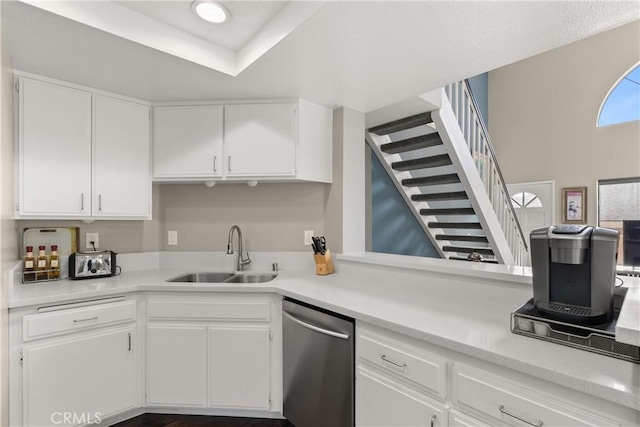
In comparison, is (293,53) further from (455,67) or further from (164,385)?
(164,385)

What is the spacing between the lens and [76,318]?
187 cm

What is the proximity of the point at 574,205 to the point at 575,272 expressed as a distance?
18.2 feet

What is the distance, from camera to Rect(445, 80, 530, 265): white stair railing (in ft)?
11.6

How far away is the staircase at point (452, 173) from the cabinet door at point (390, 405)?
2009 mm

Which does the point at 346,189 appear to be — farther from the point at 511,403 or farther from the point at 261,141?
the point at 511,403

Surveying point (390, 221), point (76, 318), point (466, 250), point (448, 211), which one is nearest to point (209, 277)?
point (76, 318)

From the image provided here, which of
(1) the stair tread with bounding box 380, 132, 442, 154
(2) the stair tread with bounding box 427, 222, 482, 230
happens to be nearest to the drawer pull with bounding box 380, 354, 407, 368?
(1) the stair tread with bounding box 380, 132, 442, 154

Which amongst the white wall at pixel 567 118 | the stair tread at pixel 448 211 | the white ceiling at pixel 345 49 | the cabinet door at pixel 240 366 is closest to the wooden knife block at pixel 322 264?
the cabinet door at pixel 240 366

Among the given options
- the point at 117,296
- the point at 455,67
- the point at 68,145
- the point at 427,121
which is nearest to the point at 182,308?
the point at 117,296

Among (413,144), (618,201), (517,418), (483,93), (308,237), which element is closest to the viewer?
(517,418)

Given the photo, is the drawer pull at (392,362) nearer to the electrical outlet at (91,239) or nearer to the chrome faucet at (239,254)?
the chrome faucet at (239,254)

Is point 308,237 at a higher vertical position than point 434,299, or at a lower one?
higher

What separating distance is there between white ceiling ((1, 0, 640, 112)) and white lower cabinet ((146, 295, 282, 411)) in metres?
1.42

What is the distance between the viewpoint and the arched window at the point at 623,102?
16.9 ft
